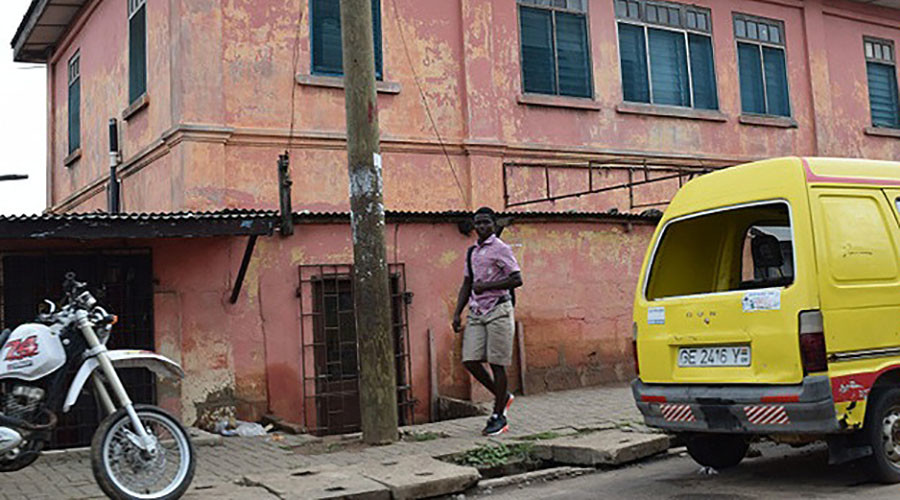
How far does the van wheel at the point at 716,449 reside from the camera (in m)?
6.62

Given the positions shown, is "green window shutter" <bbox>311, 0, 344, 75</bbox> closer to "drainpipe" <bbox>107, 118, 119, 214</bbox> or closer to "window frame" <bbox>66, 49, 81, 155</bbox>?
"drainpipe" <bbox>107, 118, 119, 214</bbox>

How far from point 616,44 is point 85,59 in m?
8.66

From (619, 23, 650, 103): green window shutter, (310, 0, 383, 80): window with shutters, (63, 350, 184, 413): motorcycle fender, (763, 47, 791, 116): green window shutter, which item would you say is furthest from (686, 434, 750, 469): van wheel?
(763, 47, 791, 116): green window shutter

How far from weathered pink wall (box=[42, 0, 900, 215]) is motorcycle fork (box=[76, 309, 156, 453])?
5120mm

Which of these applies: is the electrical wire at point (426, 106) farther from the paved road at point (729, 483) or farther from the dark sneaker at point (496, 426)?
the paved road at point (729, 483)

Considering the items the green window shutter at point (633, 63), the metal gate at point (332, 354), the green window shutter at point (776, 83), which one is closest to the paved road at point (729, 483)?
the metal gate at point (332, 354)

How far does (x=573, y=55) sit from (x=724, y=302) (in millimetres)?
8506

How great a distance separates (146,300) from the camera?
870cm

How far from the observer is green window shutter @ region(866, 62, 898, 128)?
57.1ft

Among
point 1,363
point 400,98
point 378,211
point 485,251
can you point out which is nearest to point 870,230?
point 485,251

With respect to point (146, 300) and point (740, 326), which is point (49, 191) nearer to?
point (146, 300)

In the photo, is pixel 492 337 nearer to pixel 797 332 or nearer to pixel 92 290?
pixel 797 332

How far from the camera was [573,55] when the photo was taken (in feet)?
45.3

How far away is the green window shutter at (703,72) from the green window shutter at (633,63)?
1035 millimetres
